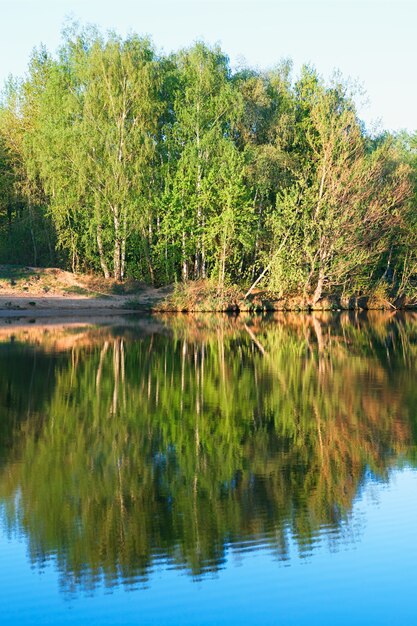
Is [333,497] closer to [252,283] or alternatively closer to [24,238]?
[252,283]

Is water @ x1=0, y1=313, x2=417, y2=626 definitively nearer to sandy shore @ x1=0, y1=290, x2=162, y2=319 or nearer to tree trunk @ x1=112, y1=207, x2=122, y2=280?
sandy shore @ x1=0, y1=290, x2=162, y2=319

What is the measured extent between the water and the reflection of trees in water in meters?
0.04

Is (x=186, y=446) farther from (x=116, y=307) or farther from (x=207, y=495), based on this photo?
(x=116, y=307)

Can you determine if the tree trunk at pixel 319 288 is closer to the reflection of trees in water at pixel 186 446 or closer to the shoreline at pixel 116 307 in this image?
the shoreline at pixel 116 307

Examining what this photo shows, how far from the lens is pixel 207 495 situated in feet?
41.2

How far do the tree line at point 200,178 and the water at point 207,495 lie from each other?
28.6 m

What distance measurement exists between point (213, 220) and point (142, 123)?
299 inches

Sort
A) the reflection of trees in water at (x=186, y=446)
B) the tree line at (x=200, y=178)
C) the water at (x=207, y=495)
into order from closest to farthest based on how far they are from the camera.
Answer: the water at (x=207, y=495), the reflection of trees in water at (x=186, y=446), the tree line at (x=200, y=178)

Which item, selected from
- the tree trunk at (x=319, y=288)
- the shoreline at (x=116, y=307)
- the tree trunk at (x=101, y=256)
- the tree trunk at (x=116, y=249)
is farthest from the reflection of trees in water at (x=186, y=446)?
the tree trunk at (x=101, y=256)

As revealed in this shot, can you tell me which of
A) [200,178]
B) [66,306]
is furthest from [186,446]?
[200,178]

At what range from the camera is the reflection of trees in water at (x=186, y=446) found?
10.8 meters

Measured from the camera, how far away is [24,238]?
61781mm

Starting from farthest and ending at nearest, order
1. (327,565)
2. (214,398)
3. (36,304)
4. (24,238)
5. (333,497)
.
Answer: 1. (24,238)
2. (36,304)
3. (214,398)
4. (333,497)
5. (327,565)

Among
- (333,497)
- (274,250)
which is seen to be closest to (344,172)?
(274,250)
